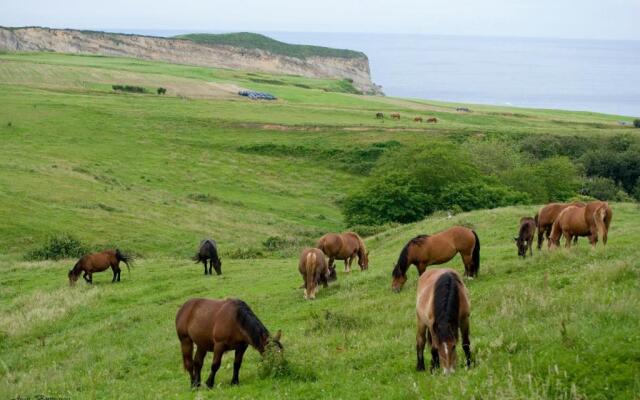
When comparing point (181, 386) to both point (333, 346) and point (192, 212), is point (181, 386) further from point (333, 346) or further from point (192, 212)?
point (192, 212)

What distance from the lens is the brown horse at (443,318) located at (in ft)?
33.0

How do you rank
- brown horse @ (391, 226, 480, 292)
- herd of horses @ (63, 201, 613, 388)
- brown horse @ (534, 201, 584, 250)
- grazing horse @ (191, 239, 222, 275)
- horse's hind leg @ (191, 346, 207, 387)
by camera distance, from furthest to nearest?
grazing horse @ (191, 239, 222, 275), brown horse @ (534, 201, 584, 250), brown horse @ (391, 226, 480, 292), horse's hind leg @ (191, 346, 207, 387), herd of horses @ (63, 201, 613, 388)

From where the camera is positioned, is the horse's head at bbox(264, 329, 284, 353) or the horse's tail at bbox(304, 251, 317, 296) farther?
the horse's tail at bbox(304, 251, 317, 296)

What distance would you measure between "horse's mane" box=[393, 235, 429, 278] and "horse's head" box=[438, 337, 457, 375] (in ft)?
26.8

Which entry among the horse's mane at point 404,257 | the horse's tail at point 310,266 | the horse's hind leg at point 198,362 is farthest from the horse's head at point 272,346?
the horse's tail at point 310,266

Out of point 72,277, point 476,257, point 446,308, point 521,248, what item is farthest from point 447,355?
point 72,277

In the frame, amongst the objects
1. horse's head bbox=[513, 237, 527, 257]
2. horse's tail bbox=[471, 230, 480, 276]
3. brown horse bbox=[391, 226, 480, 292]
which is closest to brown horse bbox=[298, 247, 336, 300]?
brown horse bbox=[391, 226, 480, 292]

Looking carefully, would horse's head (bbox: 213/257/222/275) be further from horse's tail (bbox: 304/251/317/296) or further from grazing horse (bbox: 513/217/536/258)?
grazing horse (bbox: 513/217/536/258)

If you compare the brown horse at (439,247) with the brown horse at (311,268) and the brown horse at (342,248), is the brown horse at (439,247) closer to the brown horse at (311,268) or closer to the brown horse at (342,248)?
the brown horse at (311,268)

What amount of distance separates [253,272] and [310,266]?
8.49 m

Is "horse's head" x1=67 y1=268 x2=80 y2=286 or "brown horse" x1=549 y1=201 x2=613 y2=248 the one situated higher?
"brown horse" x1=549 y1=201 x2=613 y2=248

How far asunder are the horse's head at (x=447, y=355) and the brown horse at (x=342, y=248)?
13478 mm

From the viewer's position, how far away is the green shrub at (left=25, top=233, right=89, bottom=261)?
118 feet

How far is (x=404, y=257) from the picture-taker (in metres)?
18.5
